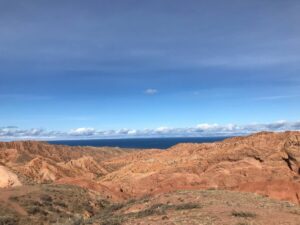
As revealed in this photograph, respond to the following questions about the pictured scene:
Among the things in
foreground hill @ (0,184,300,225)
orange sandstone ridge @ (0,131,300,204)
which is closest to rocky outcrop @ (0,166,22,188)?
orange sandstone ridge @ (0,131,300,204)

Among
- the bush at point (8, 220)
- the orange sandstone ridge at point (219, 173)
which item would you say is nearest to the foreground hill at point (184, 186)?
the orange sandstone ridge at point (219, 173)

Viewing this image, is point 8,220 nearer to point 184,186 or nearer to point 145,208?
point 145,208

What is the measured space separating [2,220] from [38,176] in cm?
3716

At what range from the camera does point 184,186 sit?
141ft

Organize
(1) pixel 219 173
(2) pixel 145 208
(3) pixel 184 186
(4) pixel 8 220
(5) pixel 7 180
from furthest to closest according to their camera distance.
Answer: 1. (1) pixel 219 173
2. (3) pixel 184 186
3. (5) pixel 7 180
4. (4) pixel 8 220
5. (2) pixel 145 208

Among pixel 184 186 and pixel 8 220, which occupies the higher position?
pixel 8 220

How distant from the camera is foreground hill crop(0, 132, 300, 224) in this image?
19453 mm

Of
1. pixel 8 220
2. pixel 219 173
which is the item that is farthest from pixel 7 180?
pixel 219 173

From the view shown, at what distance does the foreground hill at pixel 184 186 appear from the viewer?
19453 mm

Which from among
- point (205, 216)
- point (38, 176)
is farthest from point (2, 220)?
point (38, 176)

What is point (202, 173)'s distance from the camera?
46.6m

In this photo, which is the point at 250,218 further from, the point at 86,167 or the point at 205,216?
the point at 86,167

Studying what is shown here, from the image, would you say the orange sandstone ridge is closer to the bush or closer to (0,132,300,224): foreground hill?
(0,132,300,224): foreground hill

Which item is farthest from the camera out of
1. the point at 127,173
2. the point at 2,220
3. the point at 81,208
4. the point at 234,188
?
the point at 127,173
